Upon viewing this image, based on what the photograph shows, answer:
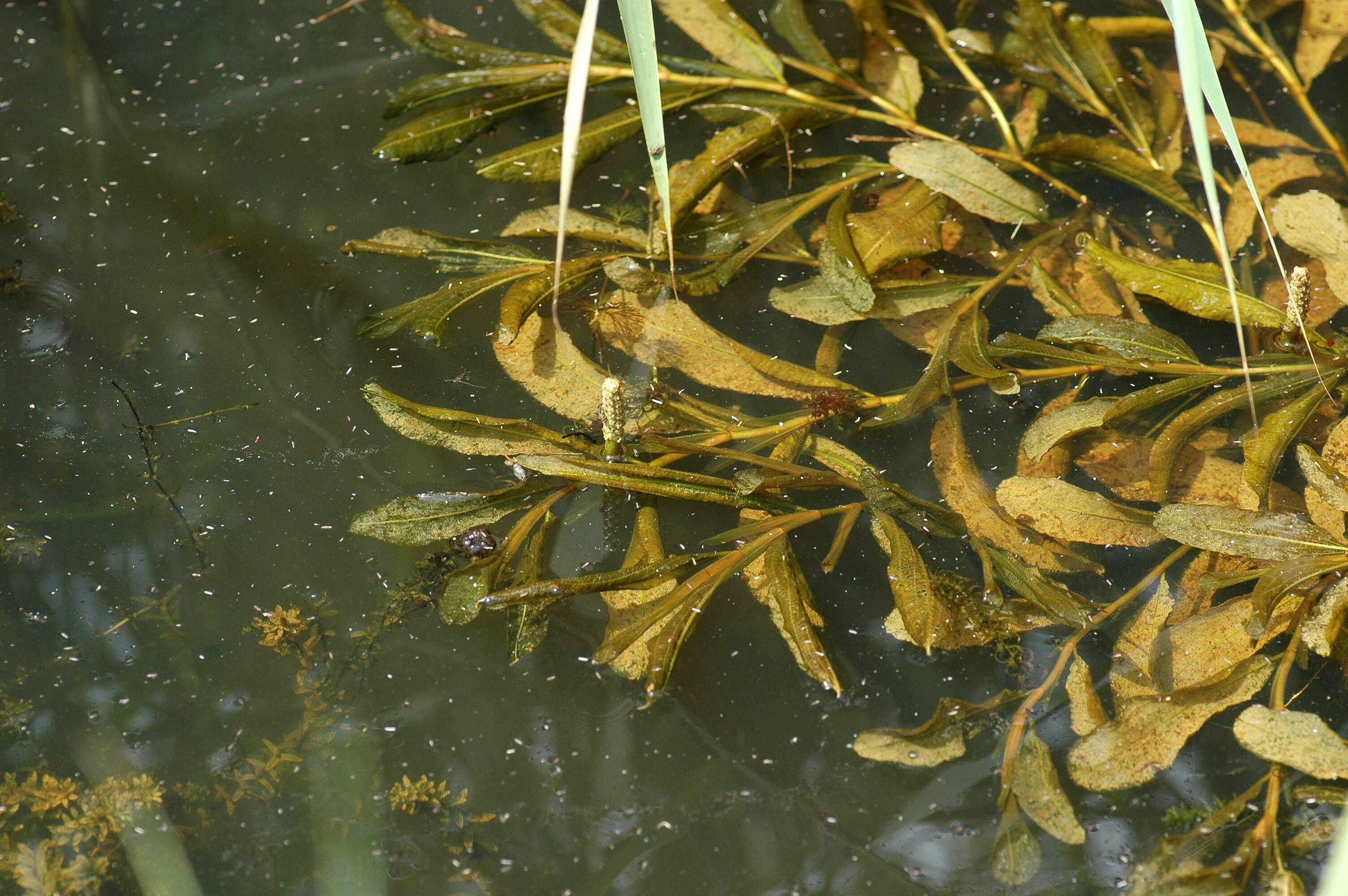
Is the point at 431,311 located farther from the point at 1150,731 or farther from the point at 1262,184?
the point at 1262,184

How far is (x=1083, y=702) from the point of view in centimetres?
138

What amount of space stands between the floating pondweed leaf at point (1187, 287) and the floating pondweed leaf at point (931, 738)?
88 cm

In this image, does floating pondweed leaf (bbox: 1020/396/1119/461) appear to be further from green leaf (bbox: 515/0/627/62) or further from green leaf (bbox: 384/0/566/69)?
green leaf (bbox: 384/0/566/69)

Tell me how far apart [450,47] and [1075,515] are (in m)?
1.72

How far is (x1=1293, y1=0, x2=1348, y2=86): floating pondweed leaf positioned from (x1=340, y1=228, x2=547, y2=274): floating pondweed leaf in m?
1.80

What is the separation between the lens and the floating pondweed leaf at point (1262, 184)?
1.94 metres

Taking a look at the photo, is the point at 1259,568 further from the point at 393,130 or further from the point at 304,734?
the point at 393,130

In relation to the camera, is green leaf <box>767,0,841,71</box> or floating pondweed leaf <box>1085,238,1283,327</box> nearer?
floating pondweed leaf <box>1085,238,1283,327</box>

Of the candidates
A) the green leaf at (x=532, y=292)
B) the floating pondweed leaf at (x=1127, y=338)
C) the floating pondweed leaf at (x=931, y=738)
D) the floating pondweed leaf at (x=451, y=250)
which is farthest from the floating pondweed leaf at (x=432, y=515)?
the floating pondweed leaf at (x=1127, y=338)

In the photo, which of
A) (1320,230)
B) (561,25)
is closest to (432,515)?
(561,25)

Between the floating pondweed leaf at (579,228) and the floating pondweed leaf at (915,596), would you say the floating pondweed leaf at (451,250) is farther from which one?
the floating pondweed leaf at (915,596)

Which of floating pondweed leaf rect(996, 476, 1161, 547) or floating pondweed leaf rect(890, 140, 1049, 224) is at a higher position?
floating pondweed leaf rect(890, 140, 1049, 224)

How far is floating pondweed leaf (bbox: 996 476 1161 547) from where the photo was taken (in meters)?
1.52

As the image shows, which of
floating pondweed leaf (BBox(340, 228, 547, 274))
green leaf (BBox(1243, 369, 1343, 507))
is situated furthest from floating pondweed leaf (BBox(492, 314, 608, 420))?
green leaf (BBox(1243, 369, 1343, 507))
